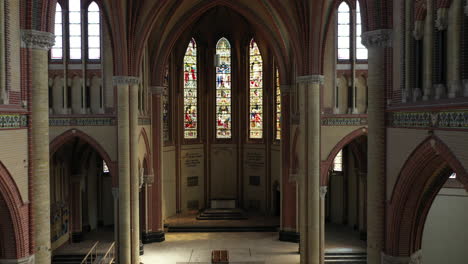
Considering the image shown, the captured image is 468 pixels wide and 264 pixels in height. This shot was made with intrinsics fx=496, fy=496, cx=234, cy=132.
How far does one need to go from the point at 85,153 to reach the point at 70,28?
7.79 metres

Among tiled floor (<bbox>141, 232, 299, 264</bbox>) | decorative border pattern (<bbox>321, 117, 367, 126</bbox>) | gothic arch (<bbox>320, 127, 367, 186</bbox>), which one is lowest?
tiled floor (<bbox>141, 232, 299, 264</bbox>)

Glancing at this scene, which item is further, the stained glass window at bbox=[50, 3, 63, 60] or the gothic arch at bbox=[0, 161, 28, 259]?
the stained glass window at bbox=[50, 3, 63, 60]

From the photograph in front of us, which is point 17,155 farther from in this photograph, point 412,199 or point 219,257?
point 219,257

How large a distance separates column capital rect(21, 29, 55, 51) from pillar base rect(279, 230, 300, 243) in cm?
1851

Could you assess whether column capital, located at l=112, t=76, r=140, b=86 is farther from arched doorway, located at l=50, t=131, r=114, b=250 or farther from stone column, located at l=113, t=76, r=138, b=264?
arched doorway, located at l=50, t=131, r=114, b=250

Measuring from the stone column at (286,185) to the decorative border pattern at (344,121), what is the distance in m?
4.78

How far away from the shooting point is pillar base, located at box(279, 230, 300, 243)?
90.7ft

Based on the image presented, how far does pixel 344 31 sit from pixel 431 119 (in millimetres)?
13514

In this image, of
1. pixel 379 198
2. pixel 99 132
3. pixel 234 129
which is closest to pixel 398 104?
pixel 379 198

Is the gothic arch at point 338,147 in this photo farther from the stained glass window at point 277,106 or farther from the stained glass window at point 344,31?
the stained glass window at point 277,106

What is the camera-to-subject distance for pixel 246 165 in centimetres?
3538

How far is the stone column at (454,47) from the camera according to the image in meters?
9.82

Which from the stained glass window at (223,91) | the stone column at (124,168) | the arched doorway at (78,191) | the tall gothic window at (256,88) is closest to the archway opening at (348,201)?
the tall gothic window at (256,88)

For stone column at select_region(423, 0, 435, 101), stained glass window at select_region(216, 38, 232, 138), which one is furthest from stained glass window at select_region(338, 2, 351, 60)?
stained glass window at select_region(216, 38, 232, 138)
